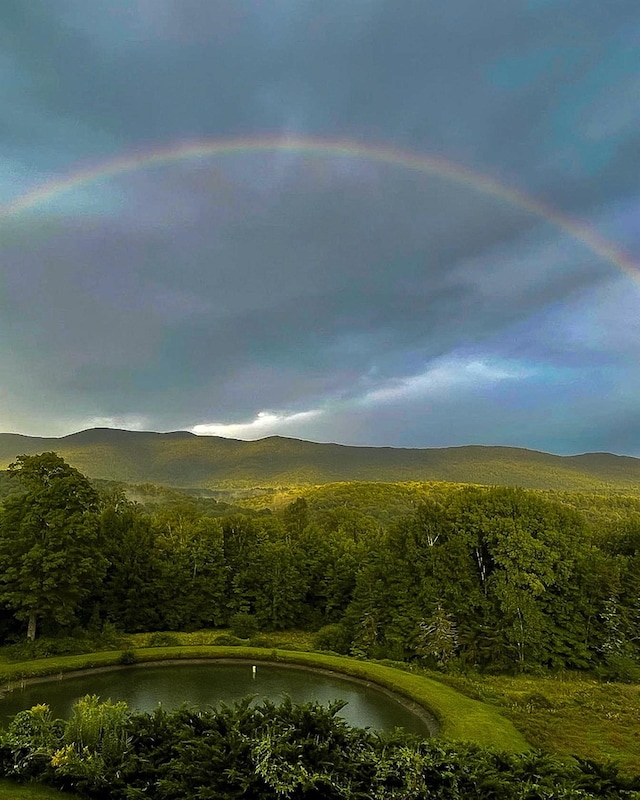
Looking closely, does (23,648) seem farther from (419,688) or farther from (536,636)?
(536,636)

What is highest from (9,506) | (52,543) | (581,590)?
(9,506)

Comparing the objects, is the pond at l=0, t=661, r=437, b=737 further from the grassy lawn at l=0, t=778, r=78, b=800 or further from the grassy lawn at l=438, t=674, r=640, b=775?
the grassy lawn at l=0, t=778, r=78, b=800

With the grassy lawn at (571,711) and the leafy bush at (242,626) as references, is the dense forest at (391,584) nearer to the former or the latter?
the leafy bush at (242,626)

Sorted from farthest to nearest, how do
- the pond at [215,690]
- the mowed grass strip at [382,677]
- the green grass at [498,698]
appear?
the pond at [215,690]
the mowed grass strip at [382,677]
the green grass at [498,698]

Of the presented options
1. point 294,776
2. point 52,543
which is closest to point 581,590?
point 294,776

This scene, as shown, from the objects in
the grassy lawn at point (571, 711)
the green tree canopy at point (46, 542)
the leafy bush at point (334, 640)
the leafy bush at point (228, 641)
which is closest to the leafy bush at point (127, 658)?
the green tree canopy at point (46, 542)
